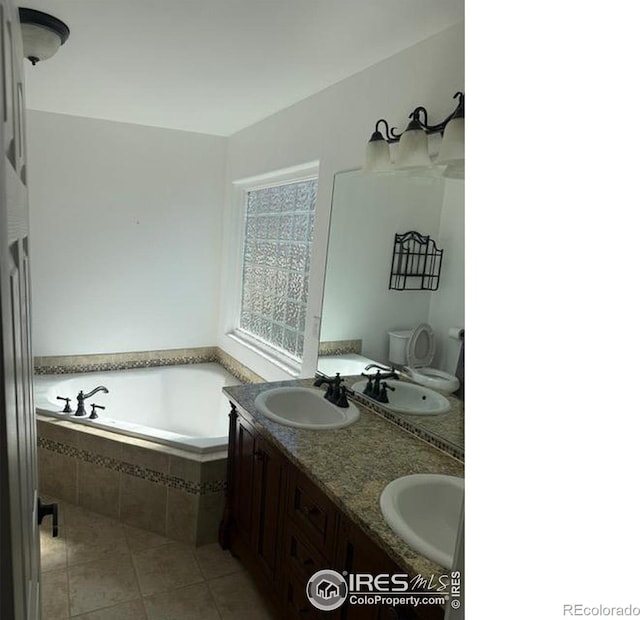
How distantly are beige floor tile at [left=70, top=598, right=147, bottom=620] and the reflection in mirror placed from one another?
4.64 feet

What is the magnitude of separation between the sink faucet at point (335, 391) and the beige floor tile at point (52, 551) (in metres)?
1.45

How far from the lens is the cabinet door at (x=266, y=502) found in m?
1.85

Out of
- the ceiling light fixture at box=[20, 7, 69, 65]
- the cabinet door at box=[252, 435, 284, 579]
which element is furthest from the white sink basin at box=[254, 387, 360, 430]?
the ceiling light fixture at box=[20, 7, 69, 65]

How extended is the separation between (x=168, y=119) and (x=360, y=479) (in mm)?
3054

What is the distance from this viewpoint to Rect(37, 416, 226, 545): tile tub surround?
7.91ft

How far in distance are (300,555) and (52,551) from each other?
1.44 metres

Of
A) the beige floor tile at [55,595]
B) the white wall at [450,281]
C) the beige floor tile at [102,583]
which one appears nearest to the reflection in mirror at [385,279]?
the white wall at [450,281]

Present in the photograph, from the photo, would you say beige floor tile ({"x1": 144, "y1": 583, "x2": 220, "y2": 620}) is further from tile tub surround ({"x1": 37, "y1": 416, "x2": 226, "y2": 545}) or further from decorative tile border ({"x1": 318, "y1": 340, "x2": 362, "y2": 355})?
decorative tile border ({"x1": 318, "y1": 340, "x2": 362, "y2": 355})

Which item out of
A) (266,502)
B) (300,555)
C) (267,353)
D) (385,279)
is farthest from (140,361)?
(300,555)

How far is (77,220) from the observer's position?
3611mm

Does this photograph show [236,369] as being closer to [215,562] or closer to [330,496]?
[215,562]
